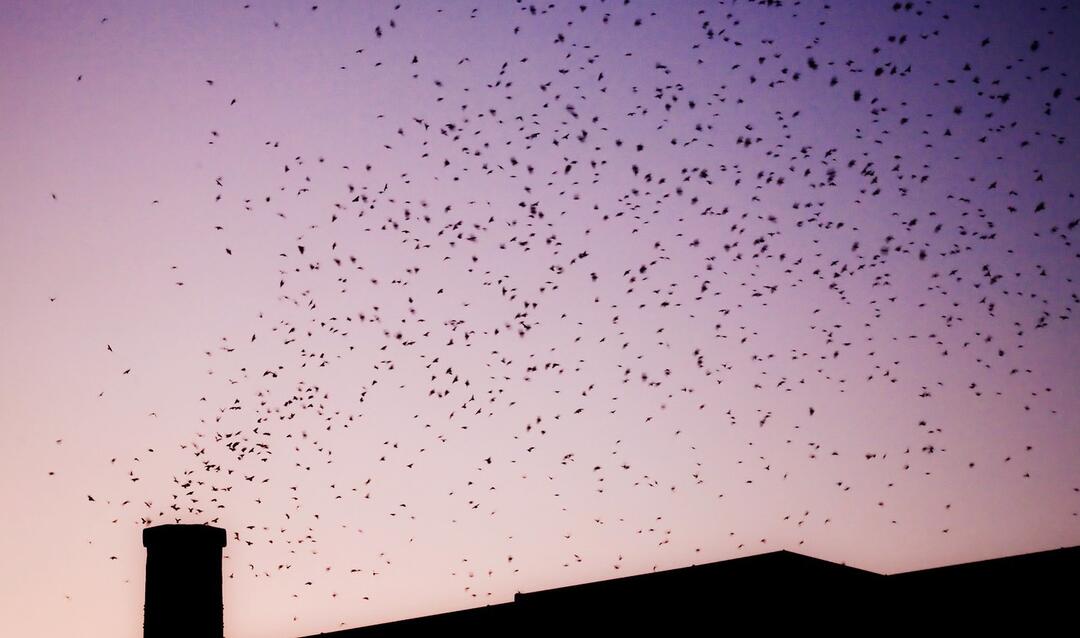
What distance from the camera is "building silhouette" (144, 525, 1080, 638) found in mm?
8211

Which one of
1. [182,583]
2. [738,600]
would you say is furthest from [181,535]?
[738,600]

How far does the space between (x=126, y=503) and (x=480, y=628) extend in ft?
11.9

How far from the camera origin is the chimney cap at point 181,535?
29.3 feet

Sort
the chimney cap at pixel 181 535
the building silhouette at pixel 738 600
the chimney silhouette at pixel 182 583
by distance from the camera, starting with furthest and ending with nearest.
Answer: the chimney cap at pixel 181 535
the chimney silhouette at pixel 182 583
the building silhouette at pixel 738 600

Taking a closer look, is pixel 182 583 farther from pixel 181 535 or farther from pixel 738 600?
pixel 738 600

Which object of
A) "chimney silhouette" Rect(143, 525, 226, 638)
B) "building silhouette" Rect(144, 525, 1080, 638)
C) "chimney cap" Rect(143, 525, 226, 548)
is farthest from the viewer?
"chimney cap" Rect(143, 525, 226, 548)

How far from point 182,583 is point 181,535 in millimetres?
443

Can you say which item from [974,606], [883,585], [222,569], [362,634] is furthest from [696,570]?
[222,569]

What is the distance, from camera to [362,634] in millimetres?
9539

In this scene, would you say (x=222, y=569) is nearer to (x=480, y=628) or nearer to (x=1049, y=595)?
(x=480, y=628)

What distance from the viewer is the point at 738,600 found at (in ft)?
30.5

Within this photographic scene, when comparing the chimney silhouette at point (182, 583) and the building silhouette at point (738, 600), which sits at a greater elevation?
the chimney silhouette at point (182, 583)

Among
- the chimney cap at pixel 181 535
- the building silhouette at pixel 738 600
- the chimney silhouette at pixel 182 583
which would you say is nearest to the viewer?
the building silhouette at pixel 738 600

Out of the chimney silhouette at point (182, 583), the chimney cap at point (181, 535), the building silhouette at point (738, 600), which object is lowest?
the building silhouette at point (738, 600)
